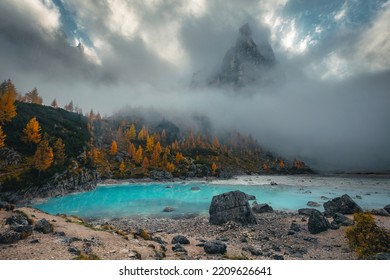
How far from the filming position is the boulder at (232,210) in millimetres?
23766

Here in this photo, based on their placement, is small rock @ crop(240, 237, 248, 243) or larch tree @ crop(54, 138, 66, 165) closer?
small rock @ crop(240, 237, 248, 243)

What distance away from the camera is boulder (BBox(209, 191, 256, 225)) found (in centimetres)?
2377

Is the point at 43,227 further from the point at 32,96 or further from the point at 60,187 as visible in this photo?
the point at 32,96

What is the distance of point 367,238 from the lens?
12.5m

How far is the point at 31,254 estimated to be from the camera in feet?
30.8

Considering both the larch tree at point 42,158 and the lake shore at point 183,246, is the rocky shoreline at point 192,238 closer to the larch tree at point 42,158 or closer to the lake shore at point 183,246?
the lake shore at point 183,246

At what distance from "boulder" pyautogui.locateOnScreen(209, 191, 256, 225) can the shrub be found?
35.9 ft

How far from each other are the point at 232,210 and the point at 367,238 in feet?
45.2

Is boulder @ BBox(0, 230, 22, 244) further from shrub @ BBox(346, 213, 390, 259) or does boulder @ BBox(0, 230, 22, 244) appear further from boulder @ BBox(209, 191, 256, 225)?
shrub @ BBox(346, 213, 390, 259)

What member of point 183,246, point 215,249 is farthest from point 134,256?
point 183,246

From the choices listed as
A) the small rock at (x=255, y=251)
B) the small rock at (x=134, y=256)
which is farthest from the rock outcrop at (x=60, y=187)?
→ the small rock at (x=255, y=251)

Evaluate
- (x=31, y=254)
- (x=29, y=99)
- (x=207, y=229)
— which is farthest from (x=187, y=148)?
(x=31, y=254)

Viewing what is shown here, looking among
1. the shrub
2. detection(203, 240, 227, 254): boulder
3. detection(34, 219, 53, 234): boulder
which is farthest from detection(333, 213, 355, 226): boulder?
detection(34, 219, 53, 234): boulder
